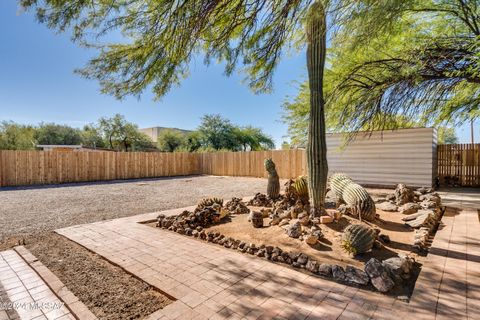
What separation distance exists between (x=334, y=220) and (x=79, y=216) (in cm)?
484

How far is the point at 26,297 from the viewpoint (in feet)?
6.31

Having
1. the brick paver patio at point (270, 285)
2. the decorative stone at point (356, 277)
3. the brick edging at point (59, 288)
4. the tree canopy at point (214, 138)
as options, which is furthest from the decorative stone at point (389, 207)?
the tree canopy at point (214, 138)

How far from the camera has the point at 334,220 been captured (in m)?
3.47

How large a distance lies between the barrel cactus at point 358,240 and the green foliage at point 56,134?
30.0m

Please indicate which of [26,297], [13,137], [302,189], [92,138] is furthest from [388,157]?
[92,138]

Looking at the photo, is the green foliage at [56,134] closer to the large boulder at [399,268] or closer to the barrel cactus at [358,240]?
the barrel cactus at [358,240]

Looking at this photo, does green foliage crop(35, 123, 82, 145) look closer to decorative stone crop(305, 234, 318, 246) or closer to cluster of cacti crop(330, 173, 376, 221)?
cluster of cacti crop(330, 173, 376, 221)

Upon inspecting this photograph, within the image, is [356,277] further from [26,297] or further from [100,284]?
[26,297]

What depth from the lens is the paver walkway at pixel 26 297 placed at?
1.70 meters

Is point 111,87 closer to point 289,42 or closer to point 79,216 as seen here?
point 289,42

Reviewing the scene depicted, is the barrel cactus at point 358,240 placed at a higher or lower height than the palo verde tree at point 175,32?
lower

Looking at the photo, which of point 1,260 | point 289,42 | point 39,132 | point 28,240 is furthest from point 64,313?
point 39,132

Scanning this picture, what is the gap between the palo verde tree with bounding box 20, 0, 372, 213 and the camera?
2.13 metres

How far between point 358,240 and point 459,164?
8.77 meters
